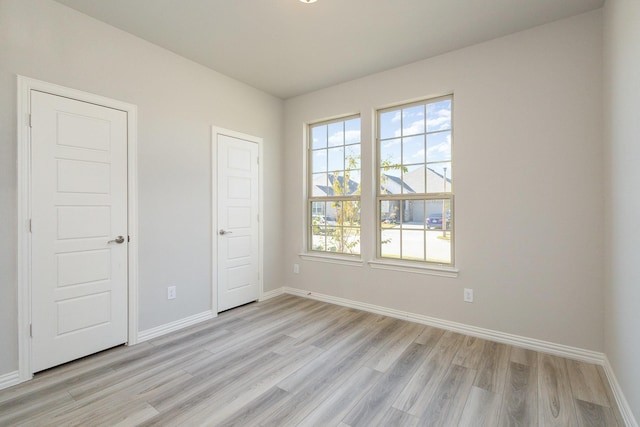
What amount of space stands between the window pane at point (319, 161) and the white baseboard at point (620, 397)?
3292 mm

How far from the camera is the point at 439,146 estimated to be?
3.19 meters

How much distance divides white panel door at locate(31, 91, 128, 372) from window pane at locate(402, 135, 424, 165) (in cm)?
281

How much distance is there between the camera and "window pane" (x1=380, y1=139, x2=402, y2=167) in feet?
11.4

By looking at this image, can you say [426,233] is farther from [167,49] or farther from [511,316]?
[167,49]

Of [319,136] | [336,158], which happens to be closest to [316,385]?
[336,158]

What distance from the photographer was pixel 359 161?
3793 mm

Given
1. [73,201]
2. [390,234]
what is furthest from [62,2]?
[390,234]

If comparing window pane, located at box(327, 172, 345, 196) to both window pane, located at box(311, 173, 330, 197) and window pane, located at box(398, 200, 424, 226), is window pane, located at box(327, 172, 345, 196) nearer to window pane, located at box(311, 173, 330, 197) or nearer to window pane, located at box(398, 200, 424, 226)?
window pane, located at box(311, 173, 330, 197)

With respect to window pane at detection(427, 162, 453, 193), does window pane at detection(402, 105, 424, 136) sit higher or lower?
higher

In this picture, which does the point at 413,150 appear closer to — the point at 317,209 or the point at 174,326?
the point at 317,209

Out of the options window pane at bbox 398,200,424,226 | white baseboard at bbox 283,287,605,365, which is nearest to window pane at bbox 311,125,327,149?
window pane at bbox 398,200,424,226

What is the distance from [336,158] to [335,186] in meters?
0.37

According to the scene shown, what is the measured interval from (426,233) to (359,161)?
1210mm

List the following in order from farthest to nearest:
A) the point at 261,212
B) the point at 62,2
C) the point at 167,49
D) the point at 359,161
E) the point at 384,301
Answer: the point at 261,212
the point at 359,161
the point at 384,301
the point at 167,49
the point at 62,2
